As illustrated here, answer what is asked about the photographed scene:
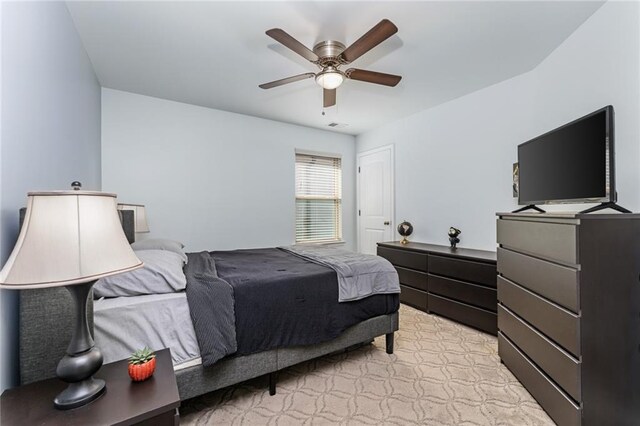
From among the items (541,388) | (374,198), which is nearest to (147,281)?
(541,388)

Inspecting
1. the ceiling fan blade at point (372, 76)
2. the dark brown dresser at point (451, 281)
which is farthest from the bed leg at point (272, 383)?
the ceiling fan blade at point (372, 76)

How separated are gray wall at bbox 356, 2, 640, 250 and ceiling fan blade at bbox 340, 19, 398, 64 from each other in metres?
1.47

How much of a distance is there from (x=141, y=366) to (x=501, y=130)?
364 cm

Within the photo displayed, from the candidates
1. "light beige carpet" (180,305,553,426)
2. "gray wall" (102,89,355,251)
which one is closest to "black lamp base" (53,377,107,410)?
"light beige carpet" (180,305,553,426)

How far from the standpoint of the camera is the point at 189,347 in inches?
60.9

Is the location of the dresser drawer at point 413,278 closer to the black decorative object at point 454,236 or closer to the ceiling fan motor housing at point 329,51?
the black decorative object at point 454,236

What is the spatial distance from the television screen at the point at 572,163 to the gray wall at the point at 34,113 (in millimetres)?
2736

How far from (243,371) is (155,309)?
649 mm

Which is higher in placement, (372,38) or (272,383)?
(372,38)

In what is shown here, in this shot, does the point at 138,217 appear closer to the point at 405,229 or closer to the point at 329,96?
the point at 329,96

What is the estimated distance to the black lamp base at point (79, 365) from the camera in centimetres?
94

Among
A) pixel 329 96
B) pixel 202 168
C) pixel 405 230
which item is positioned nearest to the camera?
pixel 329 96

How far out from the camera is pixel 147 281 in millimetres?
1572

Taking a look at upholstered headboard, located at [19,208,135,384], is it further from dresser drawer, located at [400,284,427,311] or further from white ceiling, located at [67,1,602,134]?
dresser drawer, located at [400,284,427,311]
